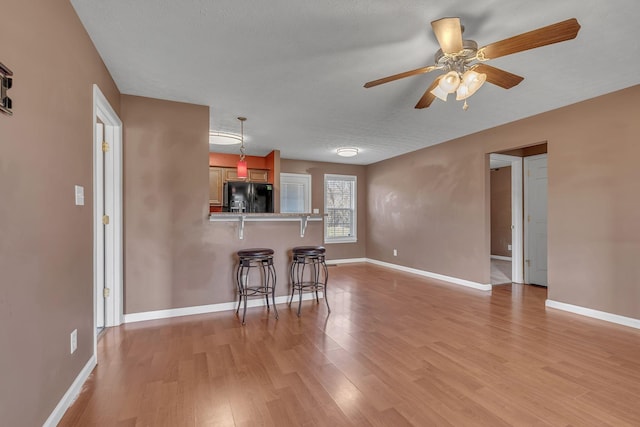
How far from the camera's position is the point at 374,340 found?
2623 millimetres

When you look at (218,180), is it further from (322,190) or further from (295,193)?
(322,190)

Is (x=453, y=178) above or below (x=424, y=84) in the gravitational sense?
below

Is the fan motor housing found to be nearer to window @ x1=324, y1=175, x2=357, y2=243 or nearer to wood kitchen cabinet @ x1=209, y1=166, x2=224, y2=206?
wood kitchen cabinet @ x1=209, y1=166, x2=224, y2=206

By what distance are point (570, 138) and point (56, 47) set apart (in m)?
4.81

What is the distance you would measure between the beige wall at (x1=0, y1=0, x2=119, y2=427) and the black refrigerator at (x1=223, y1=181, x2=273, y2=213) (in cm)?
269

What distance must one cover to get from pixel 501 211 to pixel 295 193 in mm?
5422

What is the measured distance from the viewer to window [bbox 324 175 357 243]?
6.98 metres

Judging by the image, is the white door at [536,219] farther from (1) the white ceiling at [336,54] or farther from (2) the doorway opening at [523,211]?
(1) the white ceiling at [336,54]

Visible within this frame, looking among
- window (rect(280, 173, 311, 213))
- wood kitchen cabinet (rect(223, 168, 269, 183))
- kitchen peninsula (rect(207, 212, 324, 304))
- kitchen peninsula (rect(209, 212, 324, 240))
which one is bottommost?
kitchen peninsula (rect(207, 212, 324, 304))

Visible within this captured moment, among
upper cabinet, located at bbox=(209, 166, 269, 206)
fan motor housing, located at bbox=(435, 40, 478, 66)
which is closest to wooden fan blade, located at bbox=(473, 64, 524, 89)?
fan motor housing, located at bbox=(435, 40, 478, 66)

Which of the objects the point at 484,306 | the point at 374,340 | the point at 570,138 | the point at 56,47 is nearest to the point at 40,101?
the point at 56,47

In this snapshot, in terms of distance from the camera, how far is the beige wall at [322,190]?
6.66 metres

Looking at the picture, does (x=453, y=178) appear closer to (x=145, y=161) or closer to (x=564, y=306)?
(x=564, y=306)

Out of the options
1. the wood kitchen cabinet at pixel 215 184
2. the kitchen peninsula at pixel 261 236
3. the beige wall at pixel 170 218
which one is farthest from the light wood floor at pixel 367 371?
the wood kitchen cabinet at pixel 215 184
